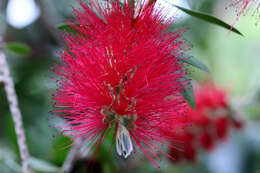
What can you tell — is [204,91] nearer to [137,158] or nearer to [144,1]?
[137,158]

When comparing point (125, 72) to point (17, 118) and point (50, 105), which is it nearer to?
point (17, 118)

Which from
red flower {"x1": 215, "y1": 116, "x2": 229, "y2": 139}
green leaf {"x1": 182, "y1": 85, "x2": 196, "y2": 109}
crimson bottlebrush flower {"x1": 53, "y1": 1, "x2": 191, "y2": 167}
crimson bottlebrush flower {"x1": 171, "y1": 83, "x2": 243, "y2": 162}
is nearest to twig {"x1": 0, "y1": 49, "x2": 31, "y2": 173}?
crimson bottlebrush flower {"x1": 53, "y1": 1, "x2": 191, "y2": 167}

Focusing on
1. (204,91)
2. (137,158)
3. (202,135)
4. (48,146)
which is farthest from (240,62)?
(48,146)

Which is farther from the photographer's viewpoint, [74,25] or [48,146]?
[48,146]

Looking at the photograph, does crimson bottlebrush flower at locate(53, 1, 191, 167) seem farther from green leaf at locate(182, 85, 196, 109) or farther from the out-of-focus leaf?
the out-of-focus leaf

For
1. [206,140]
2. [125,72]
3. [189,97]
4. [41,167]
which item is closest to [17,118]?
[41,167]

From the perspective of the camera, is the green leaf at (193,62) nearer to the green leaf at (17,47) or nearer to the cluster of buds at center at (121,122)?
the cluster of buds at center at (121,122)

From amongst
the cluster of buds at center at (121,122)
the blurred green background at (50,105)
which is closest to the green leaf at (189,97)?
the cluster of buds at center at (121,122)

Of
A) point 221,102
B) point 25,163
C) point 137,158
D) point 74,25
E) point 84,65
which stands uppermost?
point 74,25
